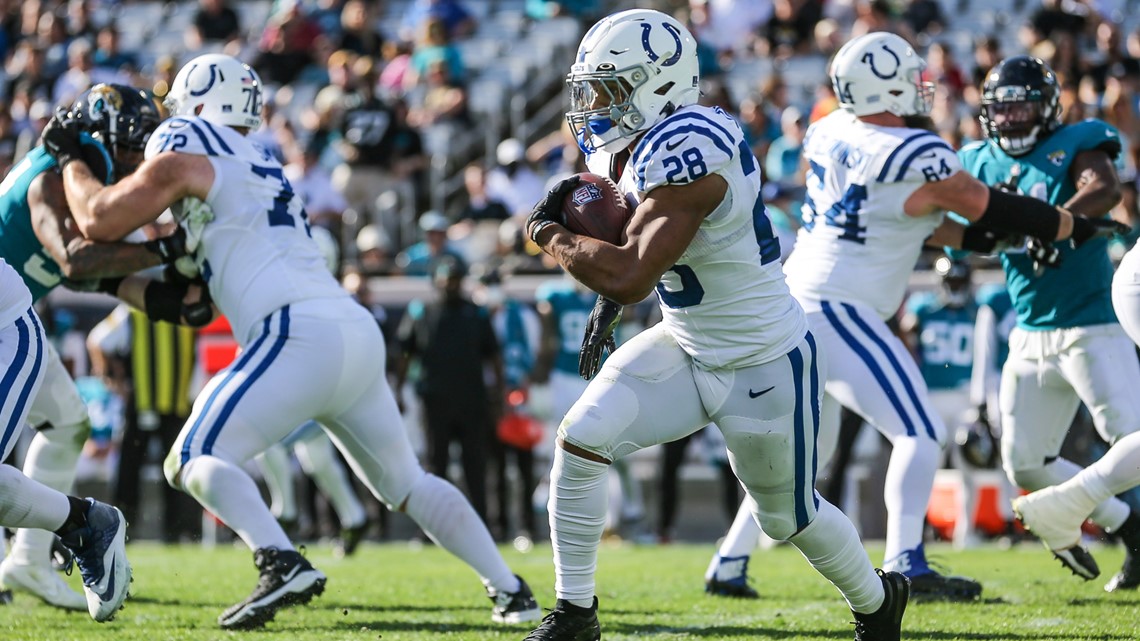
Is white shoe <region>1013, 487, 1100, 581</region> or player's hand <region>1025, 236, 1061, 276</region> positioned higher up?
player's hand <region>1025, 236, 1061, 276</region>

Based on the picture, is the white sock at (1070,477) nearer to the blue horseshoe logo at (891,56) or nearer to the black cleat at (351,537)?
the blue horseshoe logo at (891,56)

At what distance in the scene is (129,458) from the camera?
1003 cm

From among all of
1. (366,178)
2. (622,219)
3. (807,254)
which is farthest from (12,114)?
(622,219)

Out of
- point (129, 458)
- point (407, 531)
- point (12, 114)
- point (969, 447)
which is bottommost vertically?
point (407, 531)

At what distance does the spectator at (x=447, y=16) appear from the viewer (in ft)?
47.4

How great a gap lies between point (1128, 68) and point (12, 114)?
965 cm

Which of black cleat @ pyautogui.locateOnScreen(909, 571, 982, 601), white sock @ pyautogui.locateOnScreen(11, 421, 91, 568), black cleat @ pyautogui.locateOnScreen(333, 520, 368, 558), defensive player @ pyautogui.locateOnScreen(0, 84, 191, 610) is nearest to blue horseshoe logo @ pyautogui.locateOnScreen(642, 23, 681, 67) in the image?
defensive player @ pyautogui.locateOnScreen(0, 84, 191, 610)

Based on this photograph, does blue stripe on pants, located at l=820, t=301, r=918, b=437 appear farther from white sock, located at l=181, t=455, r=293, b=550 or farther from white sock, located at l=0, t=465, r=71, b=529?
white sock, located at l=0, t=465, r=71, b=529

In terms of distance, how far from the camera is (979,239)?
5.80 metres

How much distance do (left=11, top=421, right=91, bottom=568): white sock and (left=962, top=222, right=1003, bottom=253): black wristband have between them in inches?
132

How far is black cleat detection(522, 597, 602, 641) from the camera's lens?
4.23m

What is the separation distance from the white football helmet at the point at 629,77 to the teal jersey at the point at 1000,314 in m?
5.49

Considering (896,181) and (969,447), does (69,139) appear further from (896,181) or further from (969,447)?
(969,447)

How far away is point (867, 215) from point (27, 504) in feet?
9.92
